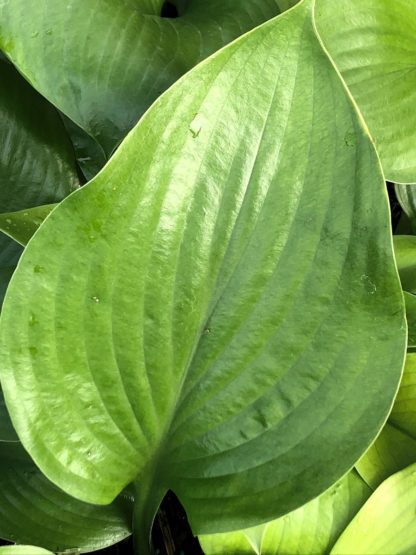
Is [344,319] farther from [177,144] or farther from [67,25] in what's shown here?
[67,25]

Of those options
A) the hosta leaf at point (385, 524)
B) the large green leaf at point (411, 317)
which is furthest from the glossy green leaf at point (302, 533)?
the large green leaf at point (411, 317)

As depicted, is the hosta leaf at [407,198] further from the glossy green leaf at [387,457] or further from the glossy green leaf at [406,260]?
the glossy green leaf at [387,457]

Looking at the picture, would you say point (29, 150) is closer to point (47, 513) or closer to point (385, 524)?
point (47, 513)

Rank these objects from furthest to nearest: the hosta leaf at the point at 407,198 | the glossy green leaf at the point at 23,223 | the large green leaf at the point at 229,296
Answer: the hosta leaf at the point at 407,198 < the glossy green leaf at the point at 23,223 < the large green leaf at the point at 229,296

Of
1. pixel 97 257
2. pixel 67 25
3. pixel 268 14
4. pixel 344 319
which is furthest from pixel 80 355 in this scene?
pixel 268 14

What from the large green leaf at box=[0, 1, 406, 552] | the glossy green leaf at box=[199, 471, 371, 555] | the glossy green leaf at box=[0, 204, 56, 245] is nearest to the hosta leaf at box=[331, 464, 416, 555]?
the glossy green leaf at box=[199, 471, 371, 555]
